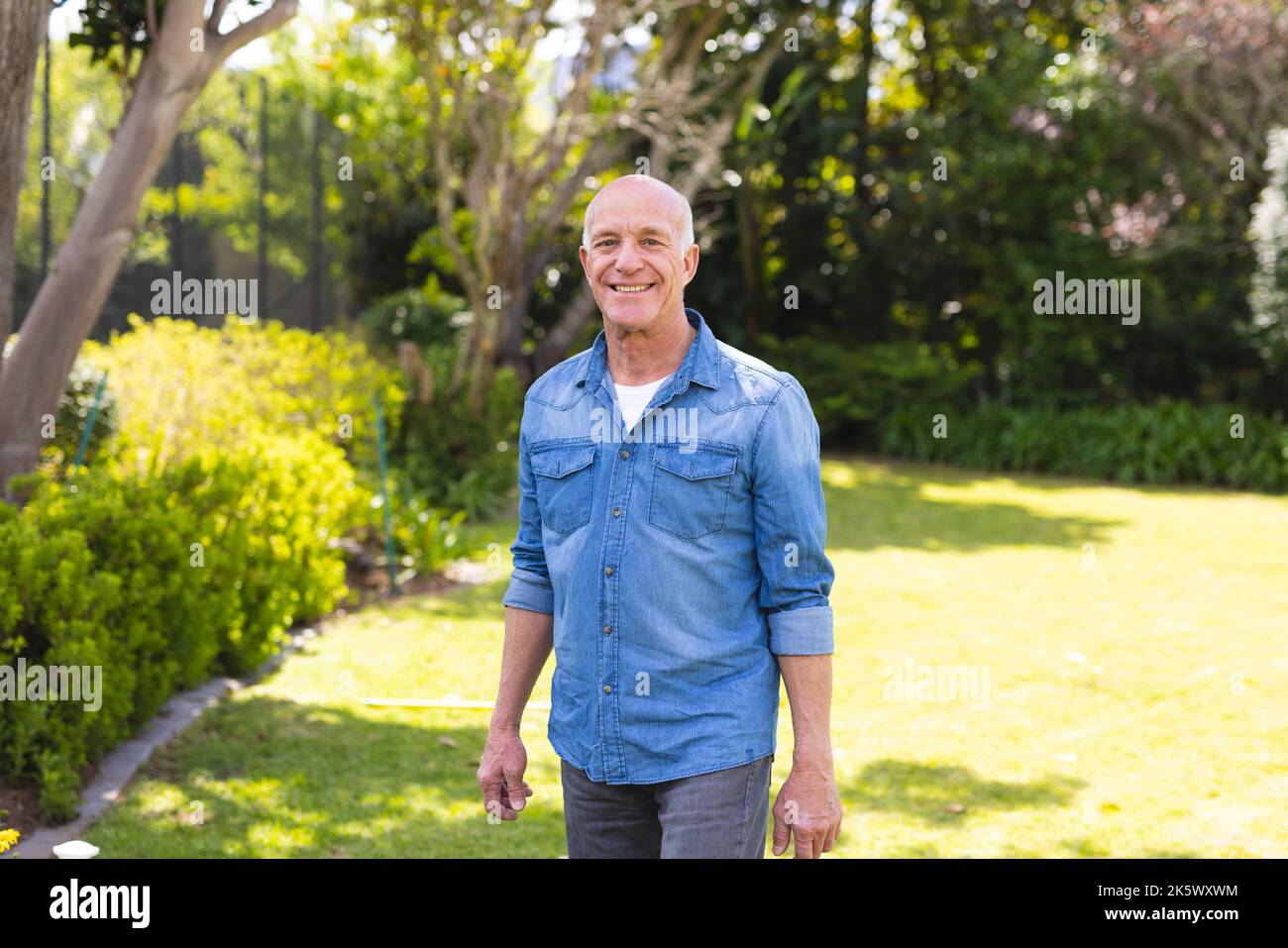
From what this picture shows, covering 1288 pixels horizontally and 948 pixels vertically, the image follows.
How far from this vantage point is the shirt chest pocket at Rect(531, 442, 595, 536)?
2.66 meters

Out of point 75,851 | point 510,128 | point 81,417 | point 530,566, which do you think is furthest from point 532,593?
point 510,128

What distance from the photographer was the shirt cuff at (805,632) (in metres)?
2.52

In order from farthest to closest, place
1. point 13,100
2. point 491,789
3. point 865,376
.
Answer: point 865,376 < point 13,100 < point 491,789

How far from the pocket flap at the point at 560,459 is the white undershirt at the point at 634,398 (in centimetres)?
10

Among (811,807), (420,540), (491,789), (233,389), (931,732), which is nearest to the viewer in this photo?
(811,807)

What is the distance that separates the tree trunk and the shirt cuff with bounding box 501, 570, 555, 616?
3.28 meters

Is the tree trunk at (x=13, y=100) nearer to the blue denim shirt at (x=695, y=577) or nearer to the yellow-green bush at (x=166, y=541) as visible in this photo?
the yellow-green bush at (x=166, y=541)

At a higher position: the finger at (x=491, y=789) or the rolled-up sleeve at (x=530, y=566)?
the rolled-up sleeve at (x=530, y=566)

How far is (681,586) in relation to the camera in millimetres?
2531

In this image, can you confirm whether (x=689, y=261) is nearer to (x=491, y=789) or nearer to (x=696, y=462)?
(x=696, y=462)

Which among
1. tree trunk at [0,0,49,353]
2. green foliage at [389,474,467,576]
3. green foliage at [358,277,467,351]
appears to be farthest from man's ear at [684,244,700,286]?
green foliage at [358,277,467,351]

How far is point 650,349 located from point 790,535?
50cm

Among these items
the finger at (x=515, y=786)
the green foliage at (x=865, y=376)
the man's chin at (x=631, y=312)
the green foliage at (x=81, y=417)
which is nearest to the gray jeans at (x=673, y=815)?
the finger at (x=515, y=786)
